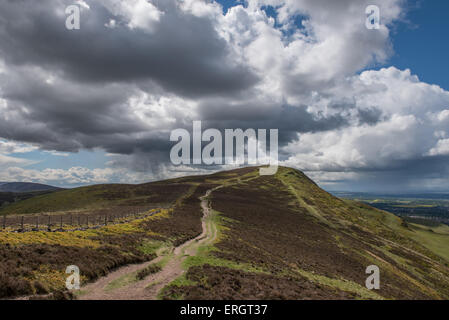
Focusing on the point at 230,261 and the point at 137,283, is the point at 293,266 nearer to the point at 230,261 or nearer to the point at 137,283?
the point at 230,261

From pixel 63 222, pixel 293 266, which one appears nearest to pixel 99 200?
pixel 63 222

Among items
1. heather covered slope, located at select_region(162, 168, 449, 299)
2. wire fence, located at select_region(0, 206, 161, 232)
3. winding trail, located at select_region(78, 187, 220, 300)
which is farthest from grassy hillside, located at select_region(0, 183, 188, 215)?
winding trail, located at select_region(78, 187, 220, 300)

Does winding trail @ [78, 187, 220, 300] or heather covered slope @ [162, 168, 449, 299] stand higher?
winding trail @ [78, 187, 220, 300]

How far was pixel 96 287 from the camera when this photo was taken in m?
17.5

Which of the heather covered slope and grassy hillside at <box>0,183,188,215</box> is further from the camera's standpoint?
grassy hillside at <box>0,183,188,215</box>

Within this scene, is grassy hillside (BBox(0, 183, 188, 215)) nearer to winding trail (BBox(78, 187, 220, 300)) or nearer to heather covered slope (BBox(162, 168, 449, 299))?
heather covered slope (BBox(162, 168, 449, 299))

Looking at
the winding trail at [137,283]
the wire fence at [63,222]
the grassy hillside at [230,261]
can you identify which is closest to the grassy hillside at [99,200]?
the wire fence at [63,222]

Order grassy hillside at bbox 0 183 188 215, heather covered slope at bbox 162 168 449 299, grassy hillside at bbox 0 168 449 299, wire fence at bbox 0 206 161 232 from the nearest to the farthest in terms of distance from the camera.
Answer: grassy hillside at bbox 0 168 449 299, heather covered slope at bbox 162 168 449 299, wire fence at bbox 0 206 161 232, grassy hillside at bbox 0 183 188 215

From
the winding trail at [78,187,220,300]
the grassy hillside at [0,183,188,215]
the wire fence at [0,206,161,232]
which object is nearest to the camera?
the winding trail at [78,187,220,300]

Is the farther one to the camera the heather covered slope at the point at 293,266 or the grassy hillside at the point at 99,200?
the grassy hillside at the point at 99,200

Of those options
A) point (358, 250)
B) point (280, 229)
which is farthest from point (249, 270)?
point (358, 250)

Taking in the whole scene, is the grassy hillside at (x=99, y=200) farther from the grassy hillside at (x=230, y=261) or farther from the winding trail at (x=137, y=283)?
the winding trail at (x=137, y=283)
